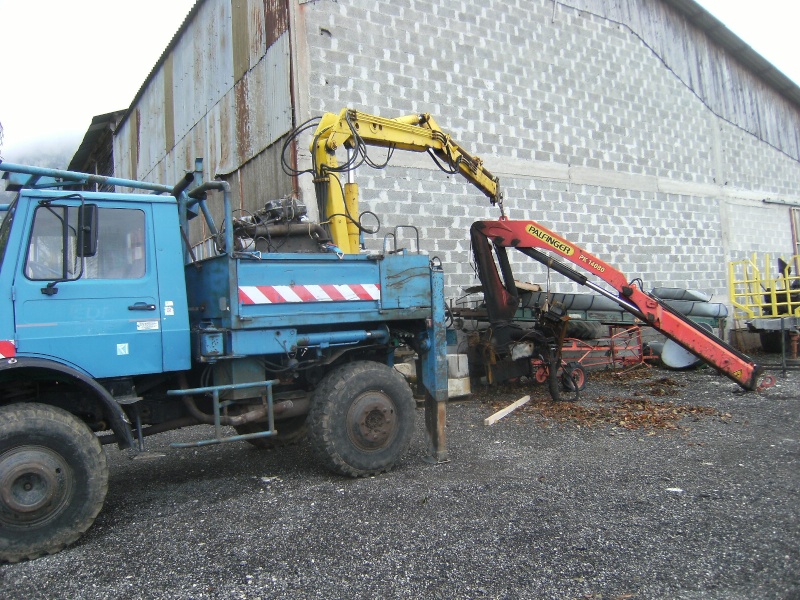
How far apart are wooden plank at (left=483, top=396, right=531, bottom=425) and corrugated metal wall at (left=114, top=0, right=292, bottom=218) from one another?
15.3ft

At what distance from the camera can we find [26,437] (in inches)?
165

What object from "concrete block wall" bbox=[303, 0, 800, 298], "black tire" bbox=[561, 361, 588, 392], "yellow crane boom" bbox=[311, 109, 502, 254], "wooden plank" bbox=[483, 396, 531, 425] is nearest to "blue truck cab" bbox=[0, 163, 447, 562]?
"yellow crane boom" bbox=[311, 109, 502, 254]

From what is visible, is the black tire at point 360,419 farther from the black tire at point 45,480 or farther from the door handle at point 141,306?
the black tire at point 45,480

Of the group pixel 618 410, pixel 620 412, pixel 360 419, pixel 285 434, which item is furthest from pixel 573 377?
pixel 360 419

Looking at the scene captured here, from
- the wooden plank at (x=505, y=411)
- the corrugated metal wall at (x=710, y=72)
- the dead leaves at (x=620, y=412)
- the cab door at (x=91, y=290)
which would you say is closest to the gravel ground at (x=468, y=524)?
the dead leaves at (x=620, y=412)

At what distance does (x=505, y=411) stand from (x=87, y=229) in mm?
5738

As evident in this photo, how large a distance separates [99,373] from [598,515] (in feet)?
12.4

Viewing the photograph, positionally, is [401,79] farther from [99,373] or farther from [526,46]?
[99,373]

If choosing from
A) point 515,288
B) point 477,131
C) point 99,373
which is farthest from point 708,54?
point 99,373

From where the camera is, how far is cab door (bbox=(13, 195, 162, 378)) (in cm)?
442

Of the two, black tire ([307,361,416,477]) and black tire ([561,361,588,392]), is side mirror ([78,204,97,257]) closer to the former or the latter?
black tire ([307,361,416,477])

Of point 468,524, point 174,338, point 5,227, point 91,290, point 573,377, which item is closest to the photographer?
point 468,524

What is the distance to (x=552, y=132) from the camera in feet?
42.8

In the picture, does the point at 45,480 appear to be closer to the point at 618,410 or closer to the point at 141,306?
the point at 141,306
